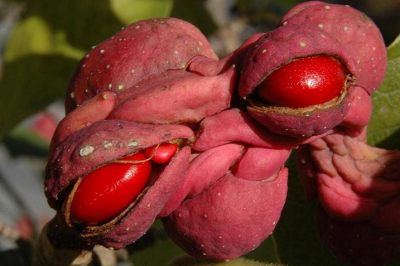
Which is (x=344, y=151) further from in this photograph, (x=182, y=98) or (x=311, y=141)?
(x=182, y=98)

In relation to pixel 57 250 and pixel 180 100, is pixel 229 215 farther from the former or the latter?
pixel 57 250

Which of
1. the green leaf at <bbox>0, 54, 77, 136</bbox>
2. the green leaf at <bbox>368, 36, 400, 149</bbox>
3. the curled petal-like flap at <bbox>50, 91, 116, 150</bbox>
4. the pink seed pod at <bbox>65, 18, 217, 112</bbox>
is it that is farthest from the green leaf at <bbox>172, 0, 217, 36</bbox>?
the curled petal-like flap at <bbox>50, 91, 116, 150</bbox>

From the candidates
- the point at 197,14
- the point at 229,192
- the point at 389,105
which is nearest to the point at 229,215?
the point at 229,192

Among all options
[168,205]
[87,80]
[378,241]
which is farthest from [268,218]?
[87,80]

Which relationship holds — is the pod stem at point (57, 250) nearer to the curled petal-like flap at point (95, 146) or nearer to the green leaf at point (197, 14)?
the curled petal-like flap at point (95, 146)

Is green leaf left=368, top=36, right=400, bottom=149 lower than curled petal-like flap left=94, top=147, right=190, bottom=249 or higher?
lower

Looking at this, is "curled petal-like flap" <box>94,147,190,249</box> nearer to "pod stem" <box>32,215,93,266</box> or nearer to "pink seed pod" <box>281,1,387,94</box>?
"pod stem" <box>32,215,93,266</box>

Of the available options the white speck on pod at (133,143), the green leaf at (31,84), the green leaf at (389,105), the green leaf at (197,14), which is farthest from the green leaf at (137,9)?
the white speck on pod at (133,143)
